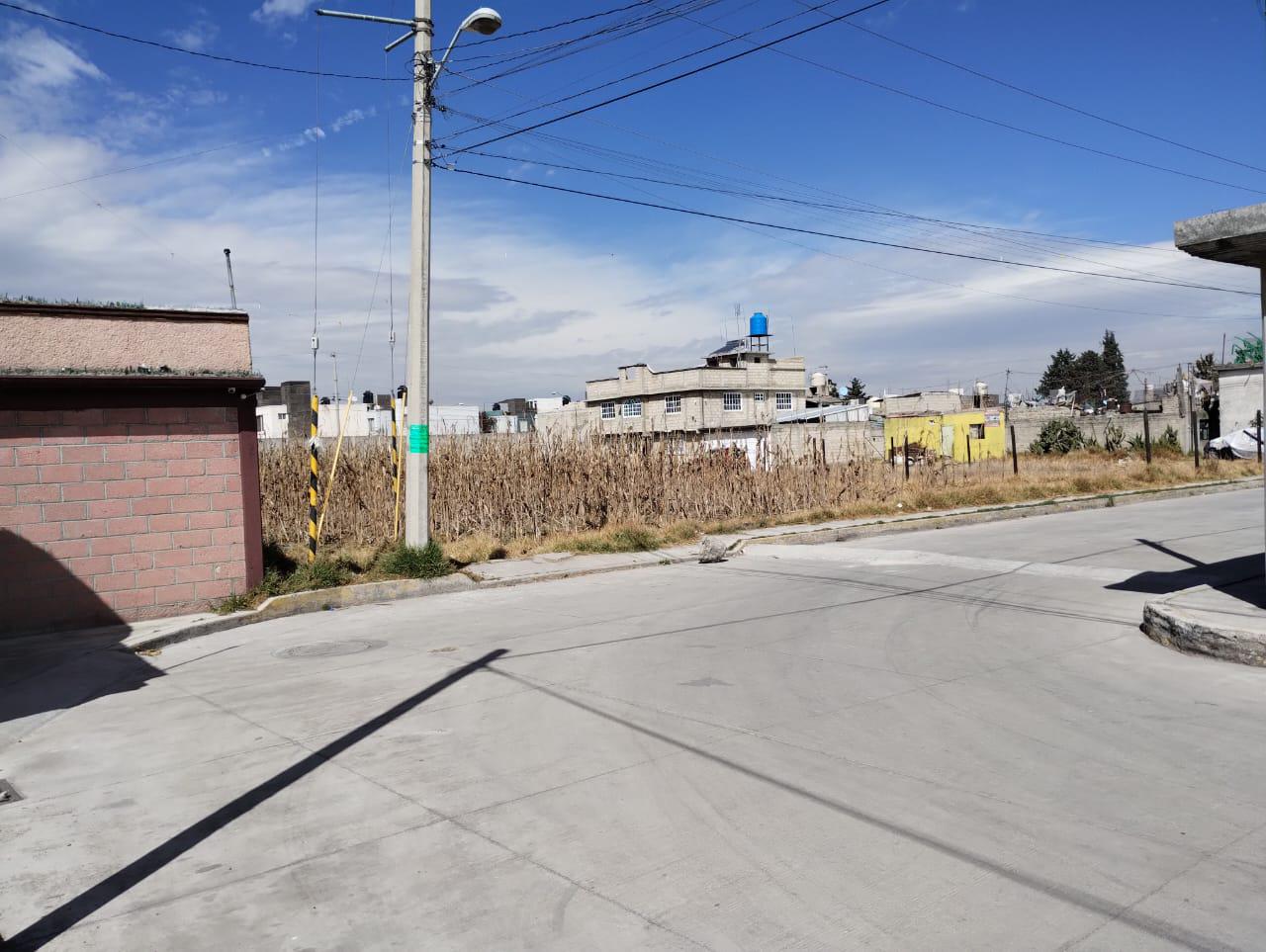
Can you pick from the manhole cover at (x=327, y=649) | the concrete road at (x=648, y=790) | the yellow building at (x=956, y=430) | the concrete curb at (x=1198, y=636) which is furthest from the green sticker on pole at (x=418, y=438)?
the yellow building at (x=956, y=430)

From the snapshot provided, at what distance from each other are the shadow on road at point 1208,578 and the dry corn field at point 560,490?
28.6 ft

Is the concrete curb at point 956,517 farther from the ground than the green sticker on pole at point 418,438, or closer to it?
closer to it

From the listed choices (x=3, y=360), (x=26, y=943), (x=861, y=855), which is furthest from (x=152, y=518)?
(x=861, y=855)

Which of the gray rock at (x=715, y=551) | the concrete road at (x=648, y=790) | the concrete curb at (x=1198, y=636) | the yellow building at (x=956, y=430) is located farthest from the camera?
the yellow building at (x=956, y=430)

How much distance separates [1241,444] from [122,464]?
4394cm

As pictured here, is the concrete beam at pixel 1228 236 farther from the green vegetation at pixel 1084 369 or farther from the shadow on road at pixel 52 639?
the green vegetation at pixel 1084 369

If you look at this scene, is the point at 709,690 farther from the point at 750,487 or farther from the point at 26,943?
the point at 750,487

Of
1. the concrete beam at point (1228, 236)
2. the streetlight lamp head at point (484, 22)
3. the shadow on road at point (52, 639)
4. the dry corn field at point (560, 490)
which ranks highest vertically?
the streetlight lamp head at point (484, 22)

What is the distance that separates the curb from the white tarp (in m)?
37.7

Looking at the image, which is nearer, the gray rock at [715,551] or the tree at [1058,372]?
the gray rock at [715,551]

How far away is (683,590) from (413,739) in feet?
24.2

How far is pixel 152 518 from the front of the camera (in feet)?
37.9

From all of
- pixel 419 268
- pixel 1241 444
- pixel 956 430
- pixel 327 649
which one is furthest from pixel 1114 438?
pixel 327 649

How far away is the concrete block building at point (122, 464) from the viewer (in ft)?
35.5
